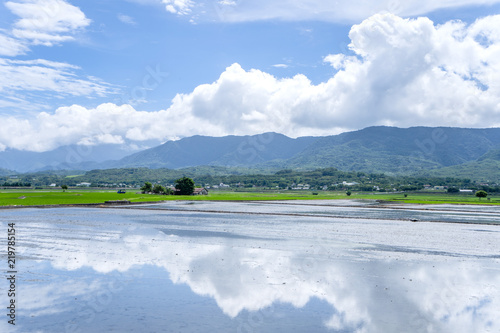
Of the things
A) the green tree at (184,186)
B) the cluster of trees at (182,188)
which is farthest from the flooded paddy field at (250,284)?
the cluster of trees at (182,188)

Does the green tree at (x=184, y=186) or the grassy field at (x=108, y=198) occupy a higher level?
the green tree at (x=184, y=186)

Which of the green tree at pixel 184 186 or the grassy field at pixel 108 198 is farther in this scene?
the green tree at pixel 184 186

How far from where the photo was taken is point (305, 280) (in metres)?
22.7

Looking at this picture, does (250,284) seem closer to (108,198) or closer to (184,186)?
(108,198)

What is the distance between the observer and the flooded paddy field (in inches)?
641

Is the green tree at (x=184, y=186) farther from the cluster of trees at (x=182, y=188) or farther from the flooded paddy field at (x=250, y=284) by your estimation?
the flooded paddy field at (x=250, y=284)

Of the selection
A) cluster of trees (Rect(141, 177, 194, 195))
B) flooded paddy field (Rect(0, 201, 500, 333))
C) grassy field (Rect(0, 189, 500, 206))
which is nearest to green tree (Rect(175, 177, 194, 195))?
cluster of trees (Rect(141, 177, 194, 195))

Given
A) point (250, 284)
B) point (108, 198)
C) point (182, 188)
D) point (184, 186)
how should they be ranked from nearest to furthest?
point (250, 284) → point (108, 198) → point (184, 186) → point (182, 188)

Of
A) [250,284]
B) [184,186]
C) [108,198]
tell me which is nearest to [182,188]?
[184,186]

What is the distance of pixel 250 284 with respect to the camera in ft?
71.8

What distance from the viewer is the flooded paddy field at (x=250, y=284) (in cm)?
1628

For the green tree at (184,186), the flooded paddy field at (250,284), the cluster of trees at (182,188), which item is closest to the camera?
the flooded paddy field at (250,284)

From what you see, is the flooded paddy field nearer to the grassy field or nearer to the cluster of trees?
the grassy field

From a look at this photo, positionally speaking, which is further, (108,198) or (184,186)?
(184,186)
